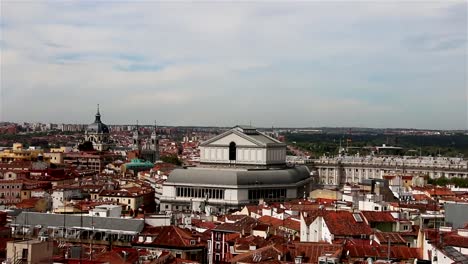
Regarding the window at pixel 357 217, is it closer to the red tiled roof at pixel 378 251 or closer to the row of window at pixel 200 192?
the red tiled roof at pixel 378 251

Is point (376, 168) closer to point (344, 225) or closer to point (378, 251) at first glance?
point (344, 225)

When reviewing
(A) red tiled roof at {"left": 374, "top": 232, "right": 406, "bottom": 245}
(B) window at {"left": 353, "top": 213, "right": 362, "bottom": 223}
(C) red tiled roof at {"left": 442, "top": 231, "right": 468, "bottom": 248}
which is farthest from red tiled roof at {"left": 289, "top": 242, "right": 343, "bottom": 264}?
(B) window at {"left": 353, "top": 213, "right": 362, "bottom": 223}

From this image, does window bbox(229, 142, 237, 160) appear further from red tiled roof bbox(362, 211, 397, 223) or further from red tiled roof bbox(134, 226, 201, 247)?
red tiled roof bbox(134, 226, 201, 247)

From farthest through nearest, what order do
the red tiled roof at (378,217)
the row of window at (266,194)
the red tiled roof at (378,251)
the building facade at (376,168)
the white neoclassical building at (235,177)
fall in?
the building facade at (376,168), the row of window at (266,194), the white neoclassical building at (235,177), the red tiled roof at (378,217), the red tiled roof at (378,251)

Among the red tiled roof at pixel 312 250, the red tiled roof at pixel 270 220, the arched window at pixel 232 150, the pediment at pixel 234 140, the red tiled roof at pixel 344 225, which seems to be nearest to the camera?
the red tiled roof at pixel 312 250

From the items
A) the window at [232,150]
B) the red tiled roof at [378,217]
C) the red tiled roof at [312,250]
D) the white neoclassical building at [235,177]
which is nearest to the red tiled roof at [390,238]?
the red tiled roof at [312,250]

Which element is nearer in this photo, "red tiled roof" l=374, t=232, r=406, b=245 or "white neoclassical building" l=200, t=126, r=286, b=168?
"red tiled roof" l=374, t=232, r=406, b=245

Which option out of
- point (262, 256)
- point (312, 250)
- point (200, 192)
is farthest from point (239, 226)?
point (200, 192)
